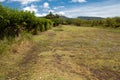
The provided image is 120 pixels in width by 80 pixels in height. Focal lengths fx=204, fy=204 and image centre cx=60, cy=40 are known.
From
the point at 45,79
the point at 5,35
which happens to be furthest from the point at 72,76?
the point at 5,35

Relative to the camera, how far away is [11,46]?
14.3m

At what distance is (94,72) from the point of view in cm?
970

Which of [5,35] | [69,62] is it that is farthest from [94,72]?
[5,35]

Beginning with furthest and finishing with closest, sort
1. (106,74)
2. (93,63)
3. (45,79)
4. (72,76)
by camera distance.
→ 1. (93,63)
2. (106,74)
3. (72,76)
4. (45,79)

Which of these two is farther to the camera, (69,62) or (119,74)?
(69,62)

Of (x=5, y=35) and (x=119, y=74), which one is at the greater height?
(x=5, y=35)

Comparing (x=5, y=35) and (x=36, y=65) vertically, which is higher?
(x=5, y=35)

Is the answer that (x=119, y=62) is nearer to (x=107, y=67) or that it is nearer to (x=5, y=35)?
(x=107, y=67)

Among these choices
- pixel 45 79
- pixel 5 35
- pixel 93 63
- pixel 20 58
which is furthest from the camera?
pixel 5 35

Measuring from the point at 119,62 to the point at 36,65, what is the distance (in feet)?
15.7

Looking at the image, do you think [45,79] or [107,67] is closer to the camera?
[45,79]

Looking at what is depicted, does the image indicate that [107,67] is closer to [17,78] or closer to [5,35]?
[17,78]

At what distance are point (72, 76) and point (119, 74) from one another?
2.26 meters

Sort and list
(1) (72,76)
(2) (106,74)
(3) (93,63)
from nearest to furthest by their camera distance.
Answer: (1) (72,76) < (2) (106,74) < (3) (93,63)
